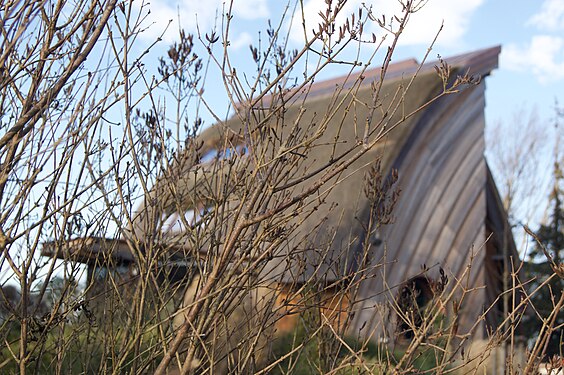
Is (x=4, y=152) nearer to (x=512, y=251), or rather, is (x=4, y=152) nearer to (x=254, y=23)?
(x=254, y=23)

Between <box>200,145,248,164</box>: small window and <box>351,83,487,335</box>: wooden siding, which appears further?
<box>351,83,487,335</box>: wooden siding

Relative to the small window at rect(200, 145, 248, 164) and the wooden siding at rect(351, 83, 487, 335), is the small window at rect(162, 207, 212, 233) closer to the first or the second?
the small window at rect(200, 145, 248, 164)

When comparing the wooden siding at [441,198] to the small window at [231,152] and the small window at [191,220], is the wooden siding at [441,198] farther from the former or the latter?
the small window at [191,220]

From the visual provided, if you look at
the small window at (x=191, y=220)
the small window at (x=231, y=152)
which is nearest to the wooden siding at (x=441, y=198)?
the small window at (x=231, y=152)

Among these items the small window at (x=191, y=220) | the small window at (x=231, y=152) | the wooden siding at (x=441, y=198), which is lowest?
the wooden siding at (x=441, y=198)

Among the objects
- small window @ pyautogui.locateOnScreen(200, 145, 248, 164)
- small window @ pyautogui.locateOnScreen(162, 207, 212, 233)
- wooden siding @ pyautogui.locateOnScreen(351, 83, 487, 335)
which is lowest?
wooden siding @ pyautogui.locateOnScreen(351, 83, 487, 335)

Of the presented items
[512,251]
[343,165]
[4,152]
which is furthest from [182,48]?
[512,251]

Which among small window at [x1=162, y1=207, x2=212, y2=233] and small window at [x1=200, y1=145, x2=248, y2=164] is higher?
small window at [x1=200, y1=145, x2=248, y2=164]

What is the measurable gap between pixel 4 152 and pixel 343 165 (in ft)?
5.53

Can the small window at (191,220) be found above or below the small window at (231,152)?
below

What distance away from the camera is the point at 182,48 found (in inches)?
154

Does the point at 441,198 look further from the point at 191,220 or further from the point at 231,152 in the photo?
the point at 231,152

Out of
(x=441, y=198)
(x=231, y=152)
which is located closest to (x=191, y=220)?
(x=231, y=152)

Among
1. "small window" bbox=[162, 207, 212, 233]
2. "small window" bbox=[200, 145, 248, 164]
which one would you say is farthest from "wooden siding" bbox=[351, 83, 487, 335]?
"small window" bbox=[162, 207, 212, 233]
